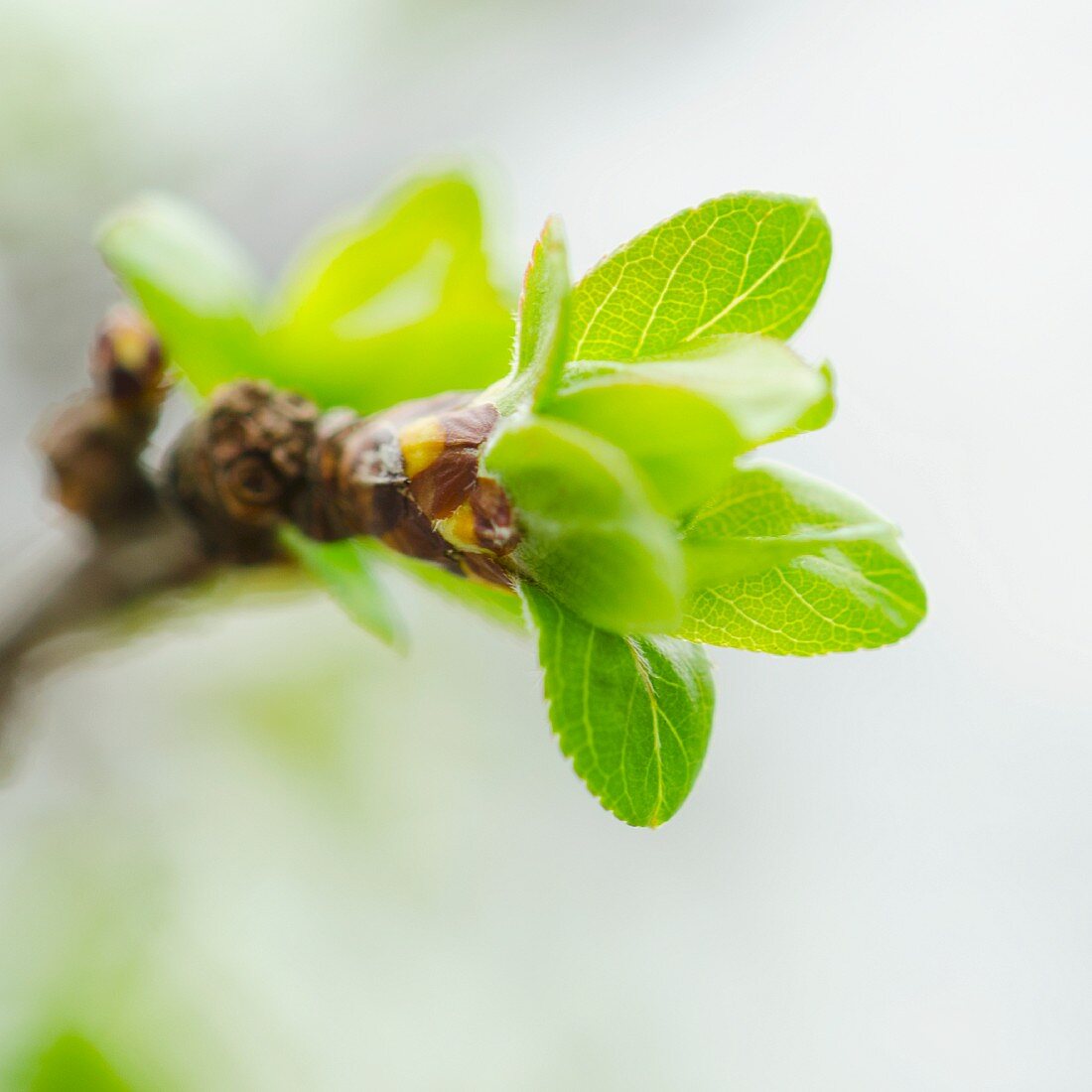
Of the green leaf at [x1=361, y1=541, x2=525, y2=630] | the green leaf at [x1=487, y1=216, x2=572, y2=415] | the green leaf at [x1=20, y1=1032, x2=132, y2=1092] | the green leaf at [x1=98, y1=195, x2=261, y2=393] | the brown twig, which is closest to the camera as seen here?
the green leaf at [x1=487, y1=216, x2=572, y2=415]

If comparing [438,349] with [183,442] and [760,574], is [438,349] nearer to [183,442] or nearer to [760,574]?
[183,442]

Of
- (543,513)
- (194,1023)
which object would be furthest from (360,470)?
(194,1023)

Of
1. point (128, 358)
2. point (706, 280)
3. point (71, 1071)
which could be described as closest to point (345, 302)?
point (128, 358)

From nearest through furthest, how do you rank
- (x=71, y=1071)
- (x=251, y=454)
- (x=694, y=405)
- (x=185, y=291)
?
(x=694, y=405) → (x=251, y=454) → (x=185, y=291) → (x=71, y=1071)

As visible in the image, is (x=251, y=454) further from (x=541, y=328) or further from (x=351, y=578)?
(x=541, y=328)

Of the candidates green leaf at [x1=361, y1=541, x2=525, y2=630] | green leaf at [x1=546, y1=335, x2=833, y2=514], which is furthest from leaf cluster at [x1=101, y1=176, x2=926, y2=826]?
green leaf at [x1=361, y1=541, x2=525, y2=630]

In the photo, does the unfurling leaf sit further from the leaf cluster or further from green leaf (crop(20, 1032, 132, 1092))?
green leaf (crop(20, 1032, 132, 1092))
